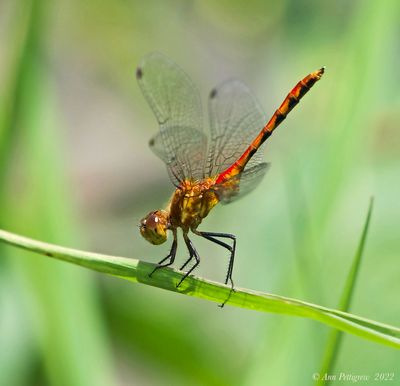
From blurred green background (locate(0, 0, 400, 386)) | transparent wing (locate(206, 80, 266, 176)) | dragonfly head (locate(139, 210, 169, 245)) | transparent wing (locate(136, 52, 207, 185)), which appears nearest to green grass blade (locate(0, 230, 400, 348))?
blurred green background (locate(0, 0, 400, 386))

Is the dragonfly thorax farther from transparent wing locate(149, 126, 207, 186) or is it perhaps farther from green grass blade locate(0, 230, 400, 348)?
green grass blade locate(0, 230, 400, 348)

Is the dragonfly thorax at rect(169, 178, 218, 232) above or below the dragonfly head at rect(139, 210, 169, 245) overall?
above

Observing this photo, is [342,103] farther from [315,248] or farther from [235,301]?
[235,301]

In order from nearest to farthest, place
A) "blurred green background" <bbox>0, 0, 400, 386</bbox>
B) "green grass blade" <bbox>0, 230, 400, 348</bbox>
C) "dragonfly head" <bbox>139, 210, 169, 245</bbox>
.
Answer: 1. "green grass blade" <bbox>0, 230, 400, 348</bbox>
2. "blurred green background" <bbox>0, 0, 400, 386</bbox>
3. "dragonfly head" <bbox>139, 210, 169, 245</bbox>

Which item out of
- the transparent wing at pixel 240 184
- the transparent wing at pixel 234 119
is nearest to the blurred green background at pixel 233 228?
the transparent wing at pixel 240 184

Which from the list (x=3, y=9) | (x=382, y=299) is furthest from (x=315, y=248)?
(x=3, y=9)

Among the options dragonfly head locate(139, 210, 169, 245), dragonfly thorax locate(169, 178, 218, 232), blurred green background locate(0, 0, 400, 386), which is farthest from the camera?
dragonfly thorax locate(169, 178, 218, 232)
